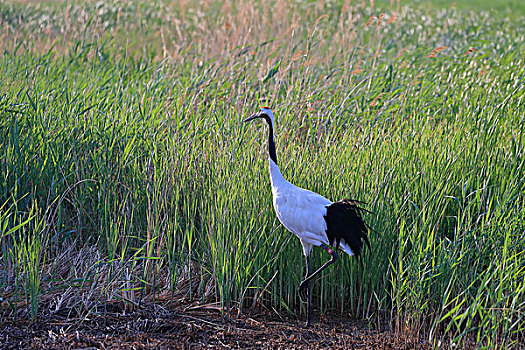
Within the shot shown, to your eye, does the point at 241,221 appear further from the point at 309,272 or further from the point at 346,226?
the point at 346,226

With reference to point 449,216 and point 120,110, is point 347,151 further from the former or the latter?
point 120,110

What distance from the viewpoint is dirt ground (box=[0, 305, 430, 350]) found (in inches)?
111

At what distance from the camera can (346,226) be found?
113 inches

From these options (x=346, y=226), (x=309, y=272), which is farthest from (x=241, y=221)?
(x=346, y=226)

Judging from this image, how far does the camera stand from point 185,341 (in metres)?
2.85

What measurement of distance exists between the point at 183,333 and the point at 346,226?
893 millimetres

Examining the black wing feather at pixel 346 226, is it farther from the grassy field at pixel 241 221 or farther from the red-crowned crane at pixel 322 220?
the grassy field at pixel 241 221

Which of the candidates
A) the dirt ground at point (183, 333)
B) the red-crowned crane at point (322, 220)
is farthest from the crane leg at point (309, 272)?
the dirt ground at point (183, 333)

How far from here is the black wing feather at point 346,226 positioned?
2.88m

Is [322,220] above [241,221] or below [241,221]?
above

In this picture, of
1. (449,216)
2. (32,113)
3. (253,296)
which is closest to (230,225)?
(253,296)

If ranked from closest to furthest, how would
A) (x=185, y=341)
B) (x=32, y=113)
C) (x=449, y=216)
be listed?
(x=185, y=341) < (x=449, y=216) < (x=32, y=113)

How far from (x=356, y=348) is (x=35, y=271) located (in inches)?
58.9

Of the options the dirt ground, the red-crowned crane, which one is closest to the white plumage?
the red-crowned crane
